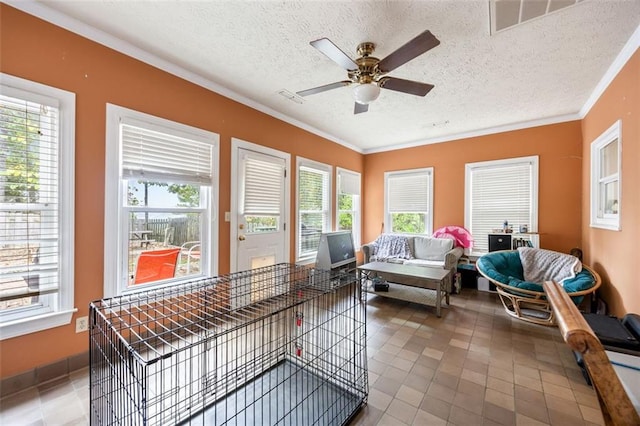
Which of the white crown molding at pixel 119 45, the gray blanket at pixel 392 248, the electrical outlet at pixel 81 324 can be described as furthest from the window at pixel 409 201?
the electrical outlet at pixel 81 324

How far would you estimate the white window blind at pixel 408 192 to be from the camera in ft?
16.9

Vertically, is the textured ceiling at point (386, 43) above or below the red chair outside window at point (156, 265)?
above

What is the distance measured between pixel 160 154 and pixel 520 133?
5.14m

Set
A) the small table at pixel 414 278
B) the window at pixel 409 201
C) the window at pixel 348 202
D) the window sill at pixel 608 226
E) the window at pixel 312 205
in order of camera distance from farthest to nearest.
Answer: the window at pixel 348 202, the window at pixel 409 201, the window at pixel 312 205, the small table at pixel 414 278, the window sill at pixel 608 226

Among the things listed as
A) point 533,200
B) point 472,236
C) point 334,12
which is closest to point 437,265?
point 472,236

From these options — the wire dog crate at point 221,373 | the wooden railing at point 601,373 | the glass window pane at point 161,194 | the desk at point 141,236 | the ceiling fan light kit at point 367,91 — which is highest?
the ceiling fan light kit at point 367,91

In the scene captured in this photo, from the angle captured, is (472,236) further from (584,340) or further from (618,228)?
(584,340)

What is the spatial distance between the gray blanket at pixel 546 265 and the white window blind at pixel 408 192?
184 centimetres

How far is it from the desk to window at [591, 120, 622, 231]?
176 inches

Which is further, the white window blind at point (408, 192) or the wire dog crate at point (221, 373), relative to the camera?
the white window blind at point (408, 192)

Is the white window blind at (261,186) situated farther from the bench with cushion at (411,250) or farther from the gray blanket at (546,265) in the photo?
the gray blanket at (546,265)

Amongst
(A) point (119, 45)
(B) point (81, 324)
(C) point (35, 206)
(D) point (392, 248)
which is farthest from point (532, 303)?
(A) point (119, 45)

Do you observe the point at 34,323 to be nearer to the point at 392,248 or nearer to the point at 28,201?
the point at 28,201

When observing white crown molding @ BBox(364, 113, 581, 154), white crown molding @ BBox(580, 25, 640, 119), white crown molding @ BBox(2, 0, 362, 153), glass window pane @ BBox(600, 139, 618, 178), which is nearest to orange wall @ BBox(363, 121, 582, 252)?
white crown molding @ BBox(364, 113, 581, 154)
